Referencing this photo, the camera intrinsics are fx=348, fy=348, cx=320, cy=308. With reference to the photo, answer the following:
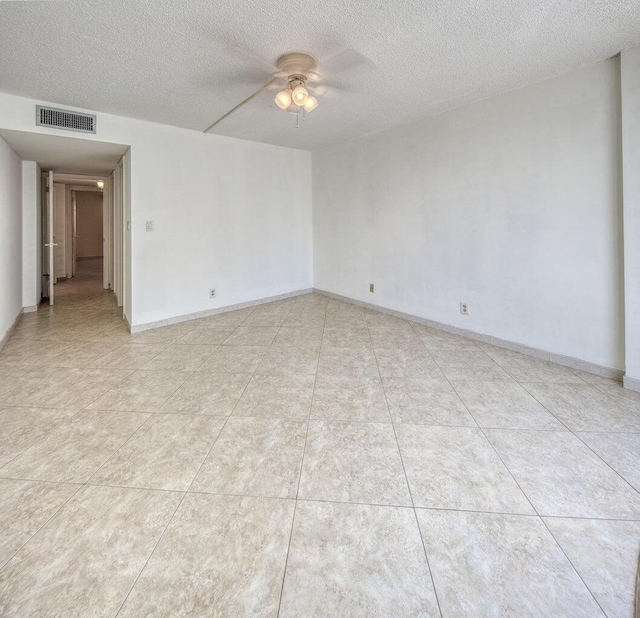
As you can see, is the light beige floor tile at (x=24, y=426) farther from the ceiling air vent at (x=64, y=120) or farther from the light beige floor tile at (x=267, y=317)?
the ceiling air vent at (x=64, y=120)

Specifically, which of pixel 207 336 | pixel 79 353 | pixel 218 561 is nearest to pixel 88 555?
pixel 218 561

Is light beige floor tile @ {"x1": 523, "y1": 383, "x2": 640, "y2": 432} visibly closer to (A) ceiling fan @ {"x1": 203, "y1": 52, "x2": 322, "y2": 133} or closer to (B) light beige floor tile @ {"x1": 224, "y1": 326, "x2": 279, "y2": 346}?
(B) light beige floor tile @ {"x1": 224, "y1": 326, "x2": 279, "y2": 346}

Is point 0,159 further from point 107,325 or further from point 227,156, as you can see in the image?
point 227,156

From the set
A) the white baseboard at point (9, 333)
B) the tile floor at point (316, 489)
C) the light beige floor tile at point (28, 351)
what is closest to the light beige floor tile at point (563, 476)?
the tile floor at point (316, 489)

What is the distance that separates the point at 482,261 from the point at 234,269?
3.23 m

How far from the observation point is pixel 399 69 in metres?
2.79

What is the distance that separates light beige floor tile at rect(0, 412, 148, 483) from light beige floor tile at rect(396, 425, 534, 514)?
61.8 inches

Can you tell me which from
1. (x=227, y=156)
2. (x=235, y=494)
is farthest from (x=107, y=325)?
(x=235, y=494)

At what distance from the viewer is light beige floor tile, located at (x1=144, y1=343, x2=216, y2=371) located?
9.87 feet

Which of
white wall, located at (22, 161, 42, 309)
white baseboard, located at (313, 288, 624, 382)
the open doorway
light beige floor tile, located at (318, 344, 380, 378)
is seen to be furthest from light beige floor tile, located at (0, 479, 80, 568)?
white wall, located at (22, 161, 42, 309)

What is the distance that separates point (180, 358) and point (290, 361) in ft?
3.38

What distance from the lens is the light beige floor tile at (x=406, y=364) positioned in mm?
2844

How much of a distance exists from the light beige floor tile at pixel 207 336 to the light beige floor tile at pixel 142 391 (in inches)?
31.3

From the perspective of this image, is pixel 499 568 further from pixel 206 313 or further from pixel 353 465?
pixel 206 313
